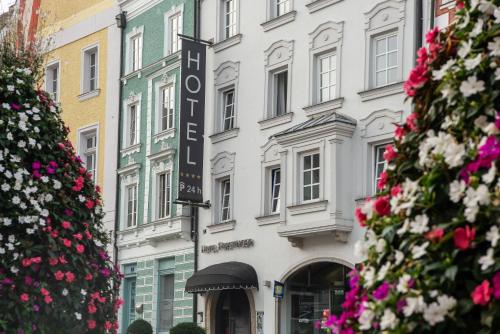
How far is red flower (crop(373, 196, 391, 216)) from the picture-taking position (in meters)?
5.31

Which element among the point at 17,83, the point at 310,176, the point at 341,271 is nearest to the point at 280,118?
the point at 310,176

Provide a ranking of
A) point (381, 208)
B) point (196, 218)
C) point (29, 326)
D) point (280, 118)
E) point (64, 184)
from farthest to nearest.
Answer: point (196, 218), point (280, 118), point (64, 184), point (29, 326), point (381, 208)

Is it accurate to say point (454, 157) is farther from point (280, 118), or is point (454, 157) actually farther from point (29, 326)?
point (280, 118)

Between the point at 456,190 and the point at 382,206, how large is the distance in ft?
2.14

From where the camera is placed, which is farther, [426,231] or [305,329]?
[305,329]

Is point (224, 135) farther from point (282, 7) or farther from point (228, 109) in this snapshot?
point (282, 7)

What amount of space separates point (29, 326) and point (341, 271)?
51.6 ft

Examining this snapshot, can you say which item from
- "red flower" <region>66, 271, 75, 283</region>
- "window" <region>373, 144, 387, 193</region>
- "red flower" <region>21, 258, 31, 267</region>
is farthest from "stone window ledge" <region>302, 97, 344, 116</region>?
"red flower" <region>21, 258, 31, 267</region>

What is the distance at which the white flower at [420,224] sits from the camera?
482 cm

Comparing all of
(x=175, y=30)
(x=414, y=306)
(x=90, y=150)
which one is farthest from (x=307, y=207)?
(x=414, y=306)

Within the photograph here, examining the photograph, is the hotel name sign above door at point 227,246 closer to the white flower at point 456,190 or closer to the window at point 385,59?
the window at point 385,59

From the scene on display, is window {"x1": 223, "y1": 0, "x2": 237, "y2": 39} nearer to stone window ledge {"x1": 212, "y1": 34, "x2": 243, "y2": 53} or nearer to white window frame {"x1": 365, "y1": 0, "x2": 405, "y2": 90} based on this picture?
stone window ledge {"x1": 212, "y1": 34, "x2": 243, "y2": 53}

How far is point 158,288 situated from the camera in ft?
104

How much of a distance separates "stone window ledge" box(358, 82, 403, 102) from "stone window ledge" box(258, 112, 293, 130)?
2.78 metres
